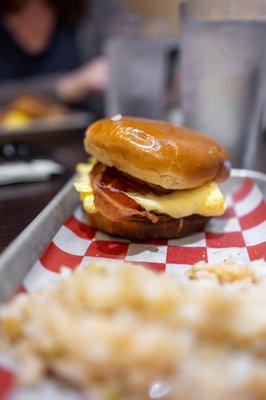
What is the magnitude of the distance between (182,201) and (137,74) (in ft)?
4.76

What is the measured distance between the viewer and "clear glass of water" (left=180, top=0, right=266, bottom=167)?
5.19ft

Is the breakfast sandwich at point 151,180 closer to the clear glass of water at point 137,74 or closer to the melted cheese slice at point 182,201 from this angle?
the melted cheese slice at point 182,201

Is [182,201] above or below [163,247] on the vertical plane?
above

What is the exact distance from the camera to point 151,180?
108 cm

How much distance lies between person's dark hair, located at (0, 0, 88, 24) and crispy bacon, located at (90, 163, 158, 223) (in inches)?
116

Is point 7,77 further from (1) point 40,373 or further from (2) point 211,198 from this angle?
(1) point 40,373

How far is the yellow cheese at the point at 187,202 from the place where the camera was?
1.11 meters

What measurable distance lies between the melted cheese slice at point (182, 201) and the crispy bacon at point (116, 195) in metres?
0.02

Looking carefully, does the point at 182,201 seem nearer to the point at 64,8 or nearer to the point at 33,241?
the point at 33,241

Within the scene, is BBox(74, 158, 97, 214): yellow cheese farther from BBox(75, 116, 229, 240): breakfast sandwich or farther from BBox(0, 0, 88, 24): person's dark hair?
BBox(0, 0, 88, 24): person's dark hair

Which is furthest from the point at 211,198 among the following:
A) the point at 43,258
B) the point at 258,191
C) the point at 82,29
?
the point at 82,29

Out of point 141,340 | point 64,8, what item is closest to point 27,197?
point 141,340

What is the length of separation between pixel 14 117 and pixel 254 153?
1636mm

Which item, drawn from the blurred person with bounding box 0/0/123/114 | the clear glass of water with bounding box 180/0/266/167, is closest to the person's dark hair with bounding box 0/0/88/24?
the blurred person with bounding box 0/0/123/114
